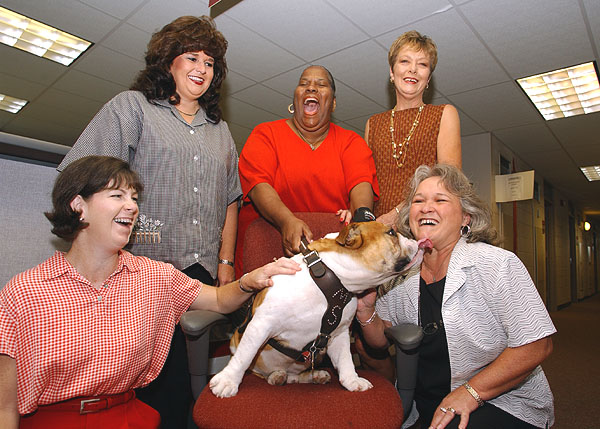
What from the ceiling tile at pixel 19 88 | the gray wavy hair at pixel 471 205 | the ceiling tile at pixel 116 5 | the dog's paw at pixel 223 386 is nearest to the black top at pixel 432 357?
the gray wavy hair at pixel 471 205

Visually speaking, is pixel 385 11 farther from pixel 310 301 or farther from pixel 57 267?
pixel 57 267

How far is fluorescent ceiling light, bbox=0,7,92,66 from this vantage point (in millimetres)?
3902

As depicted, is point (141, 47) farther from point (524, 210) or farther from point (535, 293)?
point (524, 210)

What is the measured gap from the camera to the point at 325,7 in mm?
3355

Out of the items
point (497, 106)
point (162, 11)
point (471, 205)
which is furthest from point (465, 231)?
point (497, 106)

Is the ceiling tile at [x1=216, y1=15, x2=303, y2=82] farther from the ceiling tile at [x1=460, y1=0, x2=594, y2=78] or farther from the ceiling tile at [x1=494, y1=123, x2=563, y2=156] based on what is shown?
the ceiling tile at [x1=494, y1=123, x2=563, y2=156]

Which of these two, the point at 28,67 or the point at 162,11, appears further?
the point at 28,67

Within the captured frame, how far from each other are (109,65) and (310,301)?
14.6 feet

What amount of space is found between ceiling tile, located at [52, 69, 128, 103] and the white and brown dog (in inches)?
189

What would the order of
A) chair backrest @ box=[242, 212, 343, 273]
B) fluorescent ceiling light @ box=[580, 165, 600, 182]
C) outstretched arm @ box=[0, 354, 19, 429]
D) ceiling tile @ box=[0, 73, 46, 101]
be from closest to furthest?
1. outstretched arm @ box=[0, 354, 19, 429]
2. chair backrest @ box=[242, 212, 343, 273]
3. ceiling tile @ box=[0, 73, 46, 101]
4. fluorescent ceiling light @ box=[580, 165, 600, 182]

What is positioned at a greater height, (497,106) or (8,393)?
(497,106)

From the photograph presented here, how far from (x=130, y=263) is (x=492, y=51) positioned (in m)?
4.03

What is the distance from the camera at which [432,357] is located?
153 centimetres

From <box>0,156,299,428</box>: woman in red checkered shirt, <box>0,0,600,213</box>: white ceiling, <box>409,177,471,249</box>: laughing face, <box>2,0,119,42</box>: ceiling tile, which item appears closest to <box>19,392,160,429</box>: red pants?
<box>0,156,299,428</box>: woman in red checkered shirt
